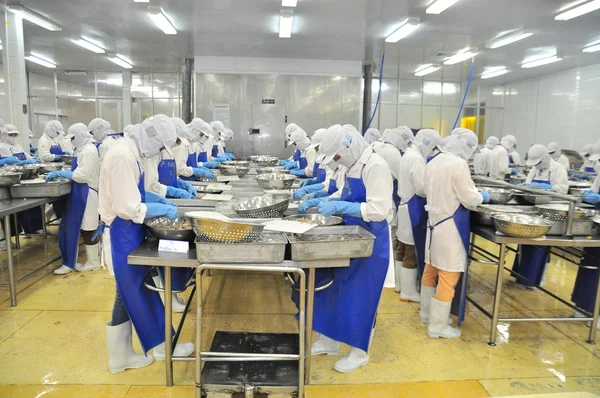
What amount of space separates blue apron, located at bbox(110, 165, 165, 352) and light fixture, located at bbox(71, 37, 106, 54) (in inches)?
314

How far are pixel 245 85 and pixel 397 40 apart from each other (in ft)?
12.3

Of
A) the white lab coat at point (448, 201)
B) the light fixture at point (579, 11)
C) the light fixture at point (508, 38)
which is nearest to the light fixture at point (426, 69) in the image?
the light fixture at point (508, 38)

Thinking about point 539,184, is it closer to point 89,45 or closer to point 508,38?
point 508,38

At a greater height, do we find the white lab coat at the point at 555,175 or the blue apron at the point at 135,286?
the white lab coat at the point at 555,175

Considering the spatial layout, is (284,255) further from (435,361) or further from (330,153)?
(435,361)

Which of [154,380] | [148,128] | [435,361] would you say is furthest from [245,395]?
[148,128]

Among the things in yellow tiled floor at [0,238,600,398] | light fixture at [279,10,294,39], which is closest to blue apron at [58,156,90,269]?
yellow tiled floor at [0,238,600,398]

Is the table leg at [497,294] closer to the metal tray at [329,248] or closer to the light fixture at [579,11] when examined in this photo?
the metal tray at [329,248]

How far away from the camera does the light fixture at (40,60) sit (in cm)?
1062

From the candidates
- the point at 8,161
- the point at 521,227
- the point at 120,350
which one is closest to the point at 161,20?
the point at 8,161

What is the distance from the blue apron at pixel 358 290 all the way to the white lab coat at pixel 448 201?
64 cm

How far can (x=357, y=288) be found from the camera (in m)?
2.40

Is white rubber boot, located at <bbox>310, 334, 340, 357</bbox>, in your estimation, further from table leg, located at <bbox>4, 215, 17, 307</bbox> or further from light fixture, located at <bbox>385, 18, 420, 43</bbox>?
light fixture, located at <bbox>385, 18, 420, 43</bbox>

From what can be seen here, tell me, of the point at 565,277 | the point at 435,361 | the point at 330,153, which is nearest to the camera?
the point at 330,153
